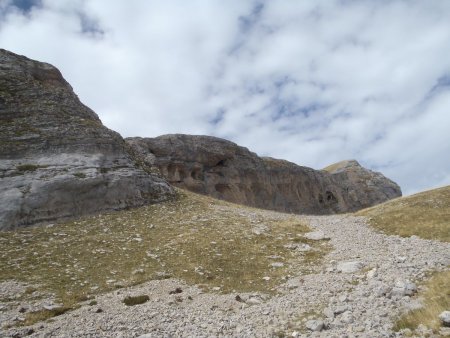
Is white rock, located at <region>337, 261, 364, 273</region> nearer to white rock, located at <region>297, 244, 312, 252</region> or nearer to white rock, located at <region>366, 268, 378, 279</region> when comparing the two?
white rock, located at <region>366, 268, 378, 279</region>

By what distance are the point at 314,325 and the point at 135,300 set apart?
7999 millimetres

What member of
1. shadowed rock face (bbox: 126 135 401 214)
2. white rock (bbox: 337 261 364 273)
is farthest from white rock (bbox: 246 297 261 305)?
shadowed rock face (bbox: 126 135 401 214)

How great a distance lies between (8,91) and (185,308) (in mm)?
31831

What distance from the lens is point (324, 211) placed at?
316 ft

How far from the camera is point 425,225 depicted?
29844 millimetres

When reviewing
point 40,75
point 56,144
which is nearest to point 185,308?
point 56,144

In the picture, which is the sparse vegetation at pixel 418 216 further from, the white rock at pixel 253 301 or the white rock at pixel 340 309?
the white rock at pixel 253 301

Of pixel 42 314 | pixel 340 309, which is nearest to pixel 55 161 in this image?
pixel 42 314

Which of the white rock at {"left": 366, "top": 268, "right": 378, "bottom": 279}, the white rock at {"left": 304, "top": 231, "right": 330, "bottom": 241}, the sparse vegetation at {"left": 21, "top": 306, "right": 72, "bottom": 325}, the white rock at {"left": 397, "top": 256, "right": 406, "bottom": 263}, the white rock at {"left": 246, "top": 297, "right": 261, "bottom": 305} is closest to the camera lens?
the sparse vegetation at {"left": 21, "top": 306, "right": 72, "bottom": 325}

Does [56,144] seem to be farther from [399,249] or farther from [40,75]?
[399,249]

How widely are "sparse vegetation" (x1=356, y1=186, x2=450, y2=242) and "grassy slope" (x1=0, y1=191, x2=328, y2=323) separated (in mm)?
Answer: 6492

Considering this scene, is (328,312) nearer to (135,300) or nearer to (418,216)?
(135,300)

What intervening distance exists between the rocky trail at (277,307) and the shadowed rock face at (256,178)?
35.1 meters

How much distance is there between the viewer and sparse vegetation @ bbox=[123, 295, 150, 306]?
1797cm
